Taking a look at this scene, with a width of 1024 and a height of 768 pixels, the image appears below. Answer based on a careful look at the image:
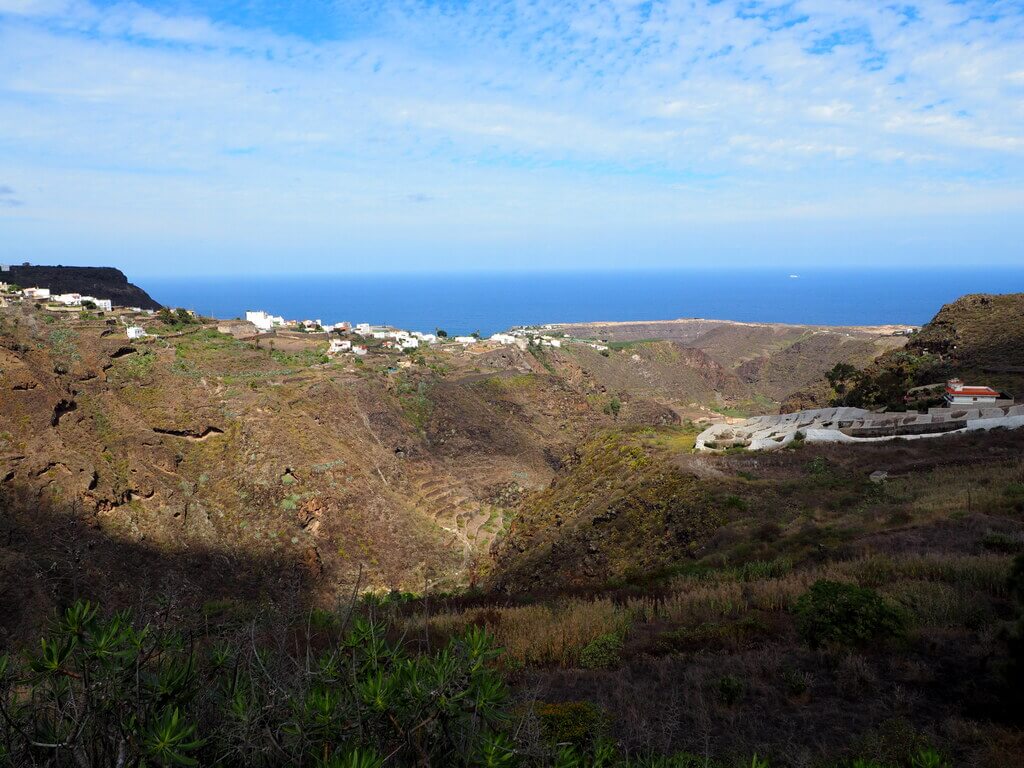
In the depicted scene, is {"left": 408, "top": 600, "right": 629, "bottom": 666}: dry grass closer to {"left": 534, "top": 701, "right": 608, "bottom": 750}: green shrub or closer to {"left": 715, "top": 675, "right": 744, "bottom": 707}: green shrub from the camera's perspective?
{"left": 534, "top": 701, "right": 608, "bottom": 750}: green shrub

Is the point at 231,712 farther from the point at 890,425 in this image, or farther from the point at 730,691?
the point at 890,425

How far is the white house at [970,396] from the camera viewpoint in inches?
1140

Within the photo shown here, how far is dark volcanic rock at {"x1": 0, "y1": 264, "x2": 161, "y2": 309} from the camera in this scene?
63750mm

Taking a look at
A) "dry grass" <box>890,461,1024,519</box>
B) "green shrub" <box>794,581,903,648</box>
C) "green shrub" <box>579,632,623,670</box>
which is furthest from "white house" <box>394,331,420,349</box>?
"green shrub" <box>794,581,903,648</box>

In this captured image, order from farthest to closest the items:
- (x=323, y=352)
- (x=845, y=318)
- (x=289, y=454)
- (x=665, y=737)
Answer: (x=845, y=318)
(x=323, y=352)
(x=289, y=454)
(x=665, y=737)

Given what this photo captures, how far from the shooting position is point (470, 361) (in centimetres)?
5516

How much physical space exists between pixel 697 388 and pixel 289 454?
60693mm

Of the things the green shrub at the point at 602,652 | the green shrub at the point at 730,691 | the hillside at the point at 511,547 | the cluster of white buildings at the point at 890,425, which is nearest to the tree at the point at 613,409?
the hillside at the point at 511,547

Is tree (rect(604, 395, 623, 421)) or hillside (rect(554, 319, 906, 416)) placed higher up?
hillside (rect(554, 319, 906, 416))

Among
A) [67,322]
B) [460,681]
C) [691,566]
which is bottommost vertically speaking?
[691,566]

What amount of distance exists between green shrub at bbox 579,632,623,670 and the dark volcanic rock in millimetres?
72720

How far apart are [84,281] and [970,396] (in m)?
82.4

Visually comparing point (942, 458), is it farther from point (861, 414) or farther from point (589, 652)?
point (589, 652)

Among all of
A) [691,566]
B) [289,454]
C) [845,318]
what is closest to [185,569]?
[289,454]
